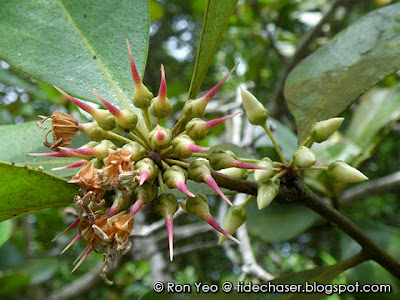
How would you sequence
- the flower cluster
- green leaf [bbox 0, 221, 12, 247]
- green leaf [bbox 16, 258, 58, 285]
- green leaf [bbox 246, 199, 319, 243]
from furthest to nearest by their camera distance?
green leaf [bbox 16, 258, 58, 285] → green leaf [bbox 246, 199, 319, 243] → green leaf [bbox 0, 221, 12, 247] → the flower cluster

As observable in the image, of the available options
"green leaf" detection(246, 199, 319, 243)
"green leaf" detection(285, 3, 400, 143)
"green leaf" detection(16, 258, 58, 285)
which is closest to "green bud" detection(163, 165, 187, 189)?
"green leaf" detection(285, 3, 400, 143)

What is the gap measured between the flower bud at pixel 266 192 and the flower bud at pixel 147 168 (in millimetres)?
227

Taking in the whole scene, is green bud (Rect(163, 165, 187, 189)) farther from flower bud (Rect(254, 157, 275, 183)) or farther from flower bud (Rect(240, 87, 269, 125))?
flower bud (Rect(240, 87, 269, 125))

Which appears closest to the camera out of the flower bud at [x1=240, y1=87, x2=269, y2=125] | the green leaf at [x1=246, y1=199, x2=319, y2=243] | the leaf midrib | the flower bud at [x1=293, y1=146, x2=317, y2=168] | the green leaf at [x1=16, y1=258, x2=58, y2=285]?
the flower bud at [x1=293, y1=146, x2=317, y2=168]

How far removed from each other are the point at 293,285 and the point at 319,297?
3.1 inches

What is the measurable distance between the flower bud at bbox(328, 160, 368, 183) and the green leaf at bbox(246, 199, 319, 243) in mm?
1029

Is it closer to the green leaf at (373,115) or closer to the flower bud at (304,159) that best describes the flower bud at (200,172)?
the flower bud at (304,159)

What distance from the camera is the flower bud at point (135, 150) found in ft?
2.60

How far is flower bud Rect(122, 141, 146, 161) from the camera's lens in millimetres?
792

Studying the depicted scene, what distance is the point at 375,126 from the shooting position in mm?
2006

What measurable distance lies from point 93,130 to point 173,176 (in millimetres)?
228

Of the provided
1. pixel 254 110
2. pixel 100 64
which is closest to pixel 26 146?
pixel 100 64

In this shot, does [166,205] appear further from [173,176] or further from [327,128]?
[327,128]

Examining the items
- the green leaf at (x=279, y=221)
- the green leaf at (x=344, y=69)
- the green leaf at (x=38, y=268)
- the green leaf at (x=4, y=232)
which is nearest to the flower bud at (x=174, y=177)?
the green leaf at (x=344, y=69)
